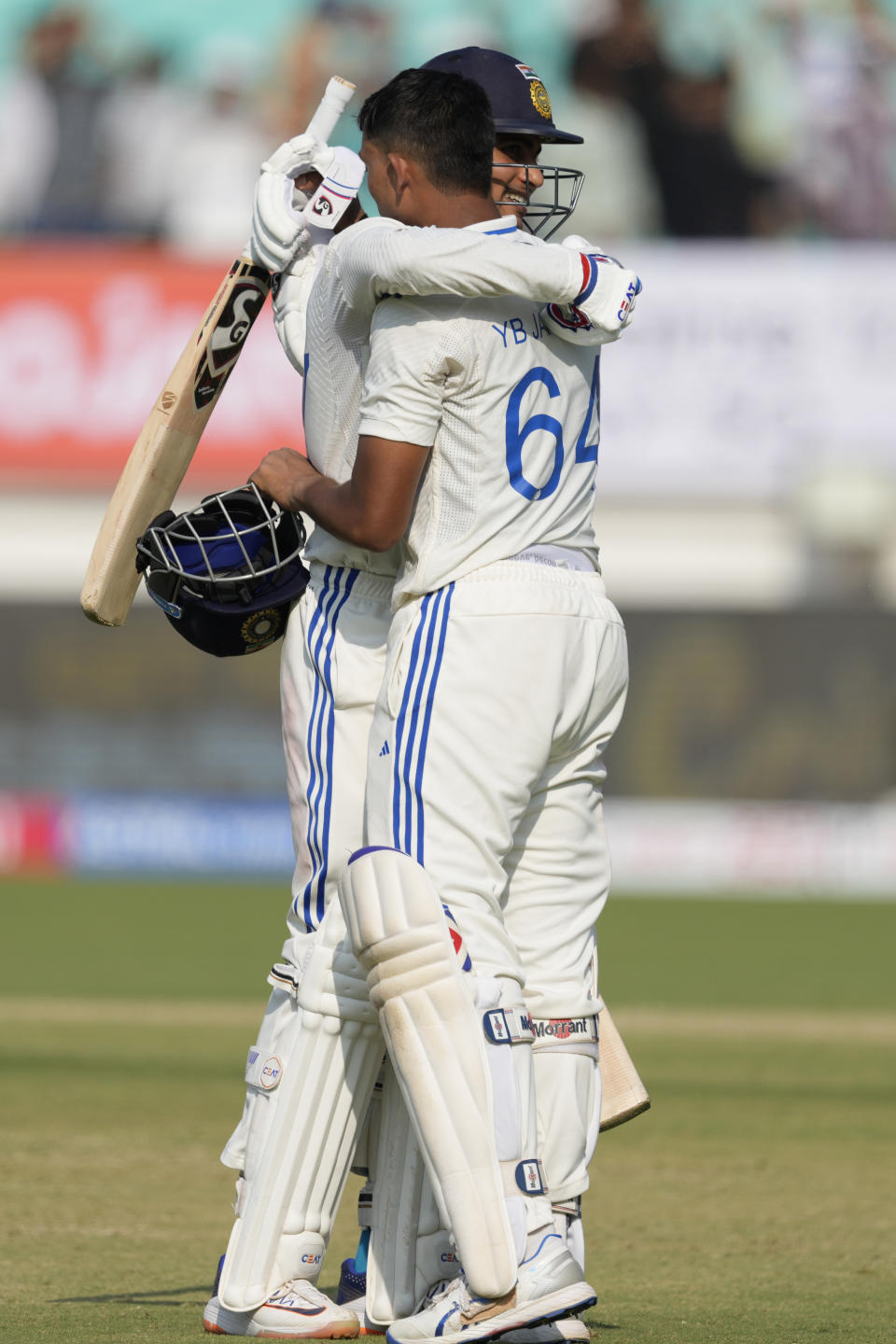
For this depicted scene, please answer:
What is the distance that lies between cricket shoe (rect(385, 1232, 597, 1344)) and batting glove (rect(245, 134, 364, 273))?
139 centimetres

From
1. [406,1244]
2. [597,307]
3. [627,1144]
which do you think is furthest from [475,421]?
[627,1144]

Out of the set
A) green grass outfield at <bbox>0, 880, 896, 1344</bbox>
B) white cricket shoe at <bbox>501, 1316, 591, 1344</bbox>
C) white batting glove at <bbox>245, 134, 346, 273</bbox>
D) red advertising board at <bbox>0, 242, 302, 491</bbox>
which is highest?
red advertising board at <bbox>0, 242, 302, 491</bbox>

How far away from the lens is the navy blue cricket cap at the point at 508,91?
286 centimetres

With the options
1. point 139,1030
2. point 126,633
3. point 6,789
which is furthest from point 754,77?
point 139,1030

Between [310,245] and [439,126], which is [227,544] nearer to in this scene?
[310,245]

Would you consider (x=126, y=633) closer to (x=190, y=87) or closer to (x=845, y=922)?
(x=845, y=922)

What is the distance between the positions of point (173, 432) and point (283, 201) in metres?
0.39

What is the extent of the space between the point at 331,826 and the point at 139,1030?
4.16m

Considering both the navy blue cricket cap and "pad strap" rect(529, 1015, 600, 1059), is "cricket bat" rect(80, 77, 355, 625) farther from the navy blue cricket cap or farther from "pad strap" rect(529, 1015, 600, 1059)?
"pad strap" rect(529, 1015, 600, 1059)

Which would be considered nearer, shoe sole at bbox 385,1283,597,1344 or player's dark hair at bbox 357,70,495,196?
shoe sole at bbox 385,1283,597,1344

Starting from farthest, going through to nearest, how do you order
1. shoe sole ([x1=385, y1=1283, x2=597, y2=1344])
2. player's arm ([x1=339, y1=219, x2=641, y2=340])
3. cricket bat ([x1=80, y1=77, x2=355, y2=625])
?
1. cricket bat ([x1=80, y1=77, x2=355, y2=625])
2. player's arm ([x1=339, y1=219, x2=641, y2=340])
3. shoe sole ([x1=385, y1=1283, x2=597, y2=1344])

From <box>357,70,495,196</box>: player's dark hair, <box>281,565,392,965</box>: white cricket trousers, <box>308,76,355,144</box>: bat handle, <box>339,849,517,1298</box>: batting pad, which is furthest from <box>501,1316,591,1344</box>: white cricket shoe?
<box>308,76,355,144</box>: bat handle

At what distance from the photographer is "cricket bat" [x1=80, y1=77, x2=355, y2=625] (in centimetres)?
299

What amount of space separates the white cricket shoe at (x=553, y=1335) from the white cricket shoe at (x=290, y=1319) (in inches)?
9.3
